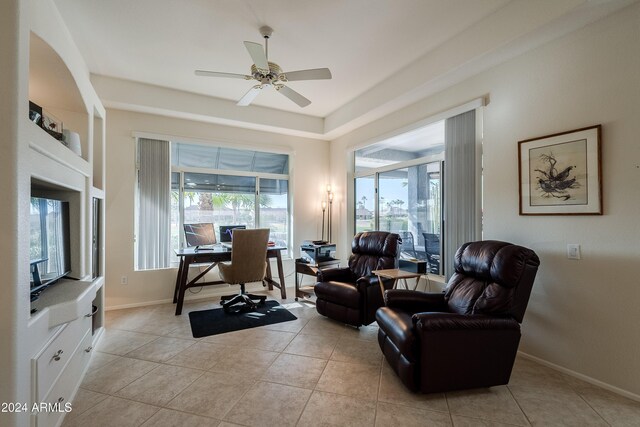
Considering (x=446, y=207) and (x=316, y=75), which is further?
(x=446, y=207)

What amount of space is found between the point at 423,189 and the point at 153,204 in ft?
12.7

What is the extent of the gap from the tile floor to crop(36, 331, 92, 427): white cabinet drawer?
0.10m

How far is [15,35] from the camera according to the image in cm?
Result: 127

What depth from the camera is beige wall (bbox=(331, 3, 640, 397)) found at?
202 centimetres

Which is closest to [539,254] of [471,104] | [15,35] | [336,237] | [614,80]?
[614,80]

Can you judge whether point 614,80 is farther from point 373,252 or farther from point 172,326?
point 172,326

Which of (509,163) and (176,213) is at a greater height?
(509,163)

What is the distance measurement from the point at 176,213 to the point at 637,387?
5286mm

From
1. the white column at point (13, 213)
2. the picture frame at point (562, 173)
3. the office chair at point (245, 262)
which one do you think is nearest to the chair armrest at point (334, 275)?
the office chair at point (245, 262)

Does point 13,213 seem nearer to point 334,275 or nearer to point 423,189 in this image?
point 334,275

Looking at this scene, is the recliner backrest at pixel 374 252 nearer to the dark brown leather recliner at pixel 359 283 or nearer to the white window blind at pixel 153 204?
the dark brown leather recliner at pixel 359 283

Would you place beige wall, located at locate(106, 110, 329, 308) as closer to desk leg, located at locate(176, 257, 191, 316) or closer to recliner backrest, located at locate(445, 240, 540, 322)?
desk leg, located at locate(176, 257, 191, 316)

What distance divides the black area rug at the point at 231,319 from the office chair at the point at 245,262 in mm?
147

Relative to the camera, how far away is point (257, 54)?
7.80 ft
